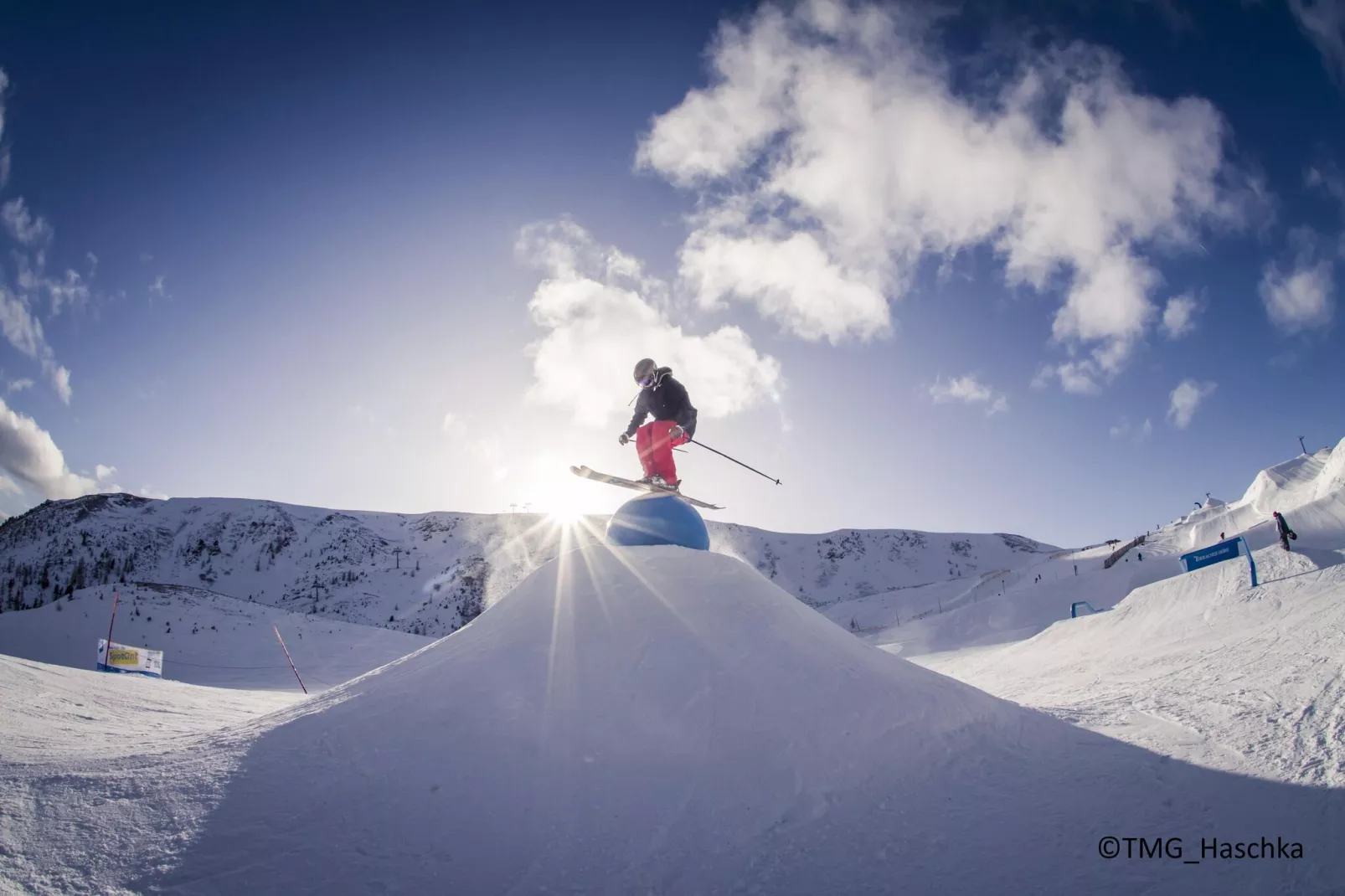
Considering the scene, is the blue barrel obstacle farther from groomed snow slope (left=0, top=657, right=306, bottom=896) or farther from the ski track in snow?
groomed snow slope (left=0, top=657, right=306, bottom=896)

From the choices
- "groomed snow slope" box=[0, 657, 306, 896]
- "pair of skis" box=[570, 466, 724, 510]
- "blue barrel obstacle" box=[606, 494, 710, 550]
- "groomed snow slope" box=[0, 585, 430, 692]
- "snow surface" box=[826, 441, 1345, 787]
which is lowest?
"groomed snow slope" box=[0, 585, 430, 692]

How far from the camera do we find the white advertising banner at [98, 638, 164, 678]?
59.0ft

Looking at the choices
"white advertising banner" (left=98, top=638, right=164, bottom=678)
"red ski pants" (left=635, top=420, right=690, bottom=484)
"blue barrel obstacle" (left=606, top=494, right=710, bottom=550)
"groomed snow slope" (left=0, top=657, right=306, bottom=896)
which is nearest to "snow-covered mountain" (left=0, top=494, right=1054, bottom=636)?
"white advertising banner" (left=98, top=638, right=164, bottom=678)

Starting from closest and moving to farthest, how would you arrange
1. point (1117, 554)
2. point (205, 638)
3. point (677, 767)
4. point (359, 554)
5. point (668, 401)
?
point (677, 767) < point (668, 401) < point (205, 638) < point (1117, 554) < point (359, 554)

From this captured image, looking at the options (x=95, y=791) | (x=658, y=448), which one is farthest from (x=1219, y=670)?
(x=95, y=791)

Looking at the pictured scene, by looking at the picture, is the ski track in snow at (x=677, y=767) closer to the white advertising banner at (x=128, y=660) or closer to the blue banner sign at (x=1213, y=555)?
the blue banner sign at (x=1213, y=555)

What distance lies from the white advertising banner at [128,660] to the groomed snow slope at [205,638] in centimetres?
152

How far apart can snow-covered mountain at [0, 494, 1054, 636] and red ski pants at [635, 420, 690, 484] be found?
42854 millimetres

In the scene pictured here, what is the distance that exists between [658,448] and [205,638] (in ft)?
88.1

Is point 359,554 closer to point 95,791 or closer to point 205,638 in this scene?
point 205,638

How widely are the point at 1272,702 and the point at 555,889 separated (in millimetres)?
7332

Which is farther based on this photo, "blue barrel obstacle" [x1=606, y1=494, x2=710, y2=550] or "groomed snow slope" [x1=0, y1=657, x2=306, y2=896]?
"blue barrel obstacle" [x1=606, y1=494, x2=710, y2=550]

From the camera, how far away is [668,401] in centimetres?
960

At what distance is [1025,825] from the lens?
4.46 meters
